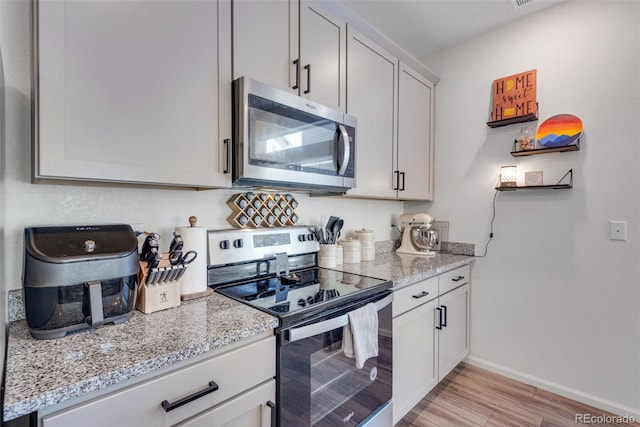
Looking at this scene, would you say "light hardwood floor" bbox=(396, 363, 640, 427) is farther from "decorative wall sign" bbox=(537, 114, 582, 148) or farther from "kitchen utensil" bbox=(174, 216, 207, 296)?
"decorative wall sign" bbox=(537, 114, 582, 148)

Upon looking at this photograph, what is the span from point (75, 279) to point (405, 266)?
1.67 meters

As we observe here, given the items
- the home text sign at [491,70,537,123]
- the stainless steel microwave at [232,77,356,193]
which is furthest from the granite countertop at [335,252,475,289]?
the home text sign at [491,70,537,123]

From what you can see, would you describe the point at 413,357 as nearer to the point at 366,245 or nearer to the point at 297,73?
the point at 366,245

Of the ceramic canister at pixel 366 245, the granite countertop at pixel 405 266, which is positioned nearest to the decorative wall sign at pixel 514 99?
the granite countertop at pixel 405 266

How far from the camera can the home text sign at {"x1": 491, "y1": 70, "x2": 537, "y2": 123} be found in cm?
216

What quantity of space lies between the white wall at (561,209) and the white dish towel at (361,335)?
1440 millimetres

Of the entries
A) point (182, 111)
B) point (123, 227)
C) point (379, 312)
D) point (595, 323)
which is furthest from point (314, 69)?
point (595, 323)

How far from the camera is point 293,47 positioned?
1513 mm

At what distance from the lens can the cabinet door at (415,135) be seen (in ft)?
7.50

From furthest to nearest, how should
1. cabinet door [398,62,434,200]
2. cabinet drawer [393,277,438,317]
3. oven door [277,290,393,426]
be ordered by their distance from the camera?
cabinet door [398,62,434,200] → cabinet drawer [393,277,438,317] → oven door [277,290,393,426]

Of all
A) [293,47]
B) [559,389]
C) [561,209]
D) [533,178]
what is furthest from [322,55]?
[559,389]

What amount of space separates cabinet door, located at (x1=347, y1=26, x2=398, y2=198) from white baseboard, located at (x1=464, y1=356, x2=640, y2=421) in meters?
1.50

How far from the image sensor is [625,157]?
184 cm

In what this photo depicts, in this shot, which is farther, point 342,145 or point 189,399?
point 342,145
